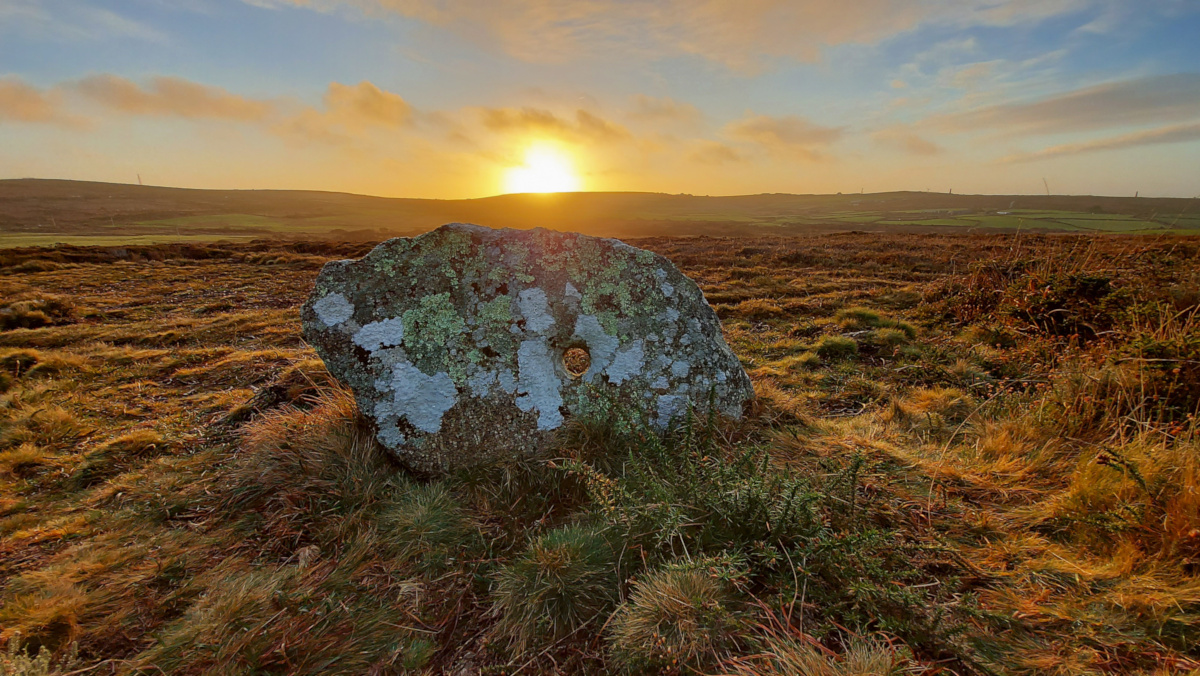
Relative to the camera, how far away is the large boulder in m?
3.80

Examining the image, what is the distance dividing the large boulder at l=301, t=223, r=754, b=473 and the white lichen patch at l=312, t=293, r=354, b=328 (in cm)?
1

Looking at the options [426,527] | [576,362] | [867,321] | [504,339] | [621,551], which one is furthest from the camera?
[867,321]

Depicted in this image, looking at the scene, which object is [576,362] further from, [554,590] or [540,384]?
[554,590]

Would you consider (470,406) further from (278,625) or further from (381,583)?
(278,625)

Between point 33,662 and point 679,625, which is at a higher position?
point 679,625

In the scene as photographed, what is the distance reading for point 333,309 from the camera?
3.93 metres

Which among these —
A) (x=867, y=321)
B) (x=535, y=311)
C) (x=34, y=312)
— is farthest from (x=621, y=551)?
(x=34, y=312)

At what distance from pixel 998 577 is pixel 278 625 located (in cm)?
366

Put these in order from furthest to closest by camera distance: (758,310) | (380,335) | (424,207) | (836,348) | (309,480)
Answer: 1. (424,207)
2. (758,310)
3. (836,348)
4. (380,335)
5. (309,480)

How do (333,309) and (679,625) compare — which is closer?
(679,625)

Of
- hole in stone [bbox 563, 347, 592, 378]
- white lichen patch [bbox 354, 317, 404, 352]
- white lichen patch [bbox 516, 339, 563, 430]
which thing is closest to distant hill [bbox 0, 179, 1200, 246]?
hole in stone [bbox 563, 347, 592, 378]

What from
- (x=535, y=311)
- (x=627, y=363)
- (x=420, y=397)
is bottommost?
(x=420, y=397)

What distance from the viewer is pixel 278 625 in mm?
2375

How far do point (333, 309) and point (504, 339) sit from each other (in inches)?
55.0
